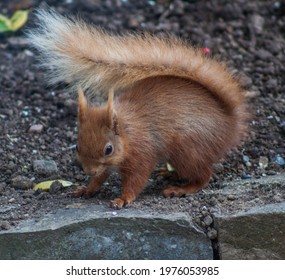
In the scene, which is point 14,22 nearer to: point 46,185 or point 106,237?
point 46,185

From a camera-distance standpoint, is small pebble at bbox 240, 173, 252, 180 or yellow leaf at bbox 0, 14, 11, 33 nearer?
small pebble at bbox 240, 173, 252, 180

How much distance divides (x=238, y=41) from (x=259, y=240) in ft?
7.59

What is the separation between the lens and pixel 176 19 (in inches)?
242

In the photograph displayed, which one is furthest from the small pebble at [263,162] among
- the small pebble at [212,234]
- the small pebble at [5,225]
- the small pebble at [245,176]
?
the small pebble at [5,225]

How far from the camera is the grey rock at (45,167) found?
4539 millimetres

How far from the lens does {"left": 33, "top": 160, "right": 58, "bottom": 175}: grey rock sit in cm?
454

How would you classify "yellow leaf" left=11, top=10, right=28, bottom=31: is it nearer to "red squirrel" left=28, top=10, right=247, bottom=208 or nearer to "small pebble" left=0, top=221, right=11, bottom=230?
"red squirrel" left=28, top=10, right=247, bottom=208

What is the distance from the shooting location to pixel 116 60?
4152 millimetres

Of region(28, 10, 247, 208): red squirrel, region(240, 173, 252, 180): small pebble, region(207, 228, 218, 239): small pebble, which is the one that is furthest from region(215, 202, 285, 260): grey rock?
region(240, 173, 252, 180): small pebble

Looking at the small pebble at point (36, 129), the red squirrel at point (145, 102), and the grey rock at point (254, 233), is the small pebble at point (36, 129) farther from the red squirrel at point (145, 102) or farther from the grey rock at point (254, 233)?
the grey rock at point (254, 233)

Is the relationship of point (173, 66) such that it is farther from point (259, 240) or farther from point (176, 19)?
point (176, 19)

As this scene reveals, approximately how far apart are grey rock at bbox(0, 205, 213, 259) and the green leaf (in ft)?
8.18

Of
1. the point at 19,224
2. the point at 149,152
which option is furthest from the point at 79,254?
the point at 149,152

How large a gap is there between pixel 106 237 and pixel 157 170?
34.0 inches
